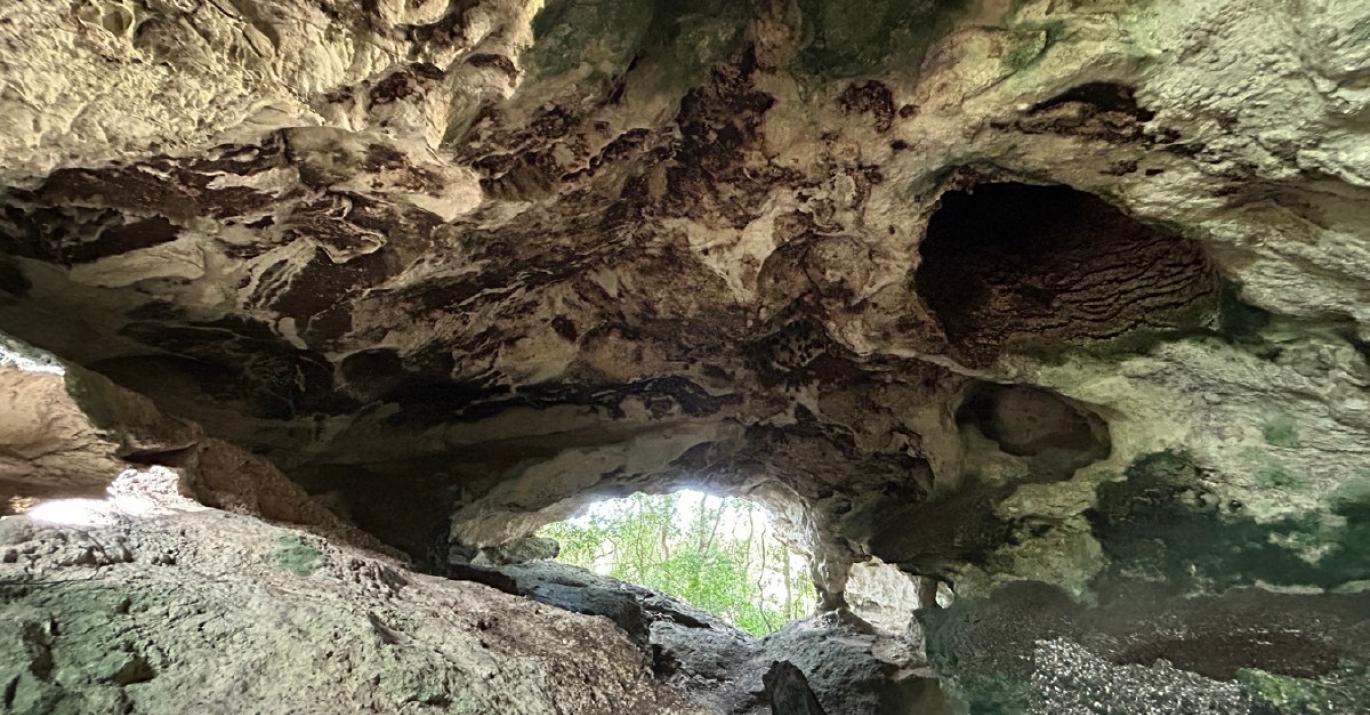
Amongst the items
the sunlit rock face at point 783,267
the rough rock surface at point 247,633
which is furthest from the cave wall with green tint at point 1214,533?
the rough rock surface at point 247,633

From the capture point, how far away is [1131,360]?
3158 mm

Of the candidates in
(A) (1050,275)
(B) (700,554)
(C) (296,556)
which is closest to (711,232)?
(A) (1050,275)

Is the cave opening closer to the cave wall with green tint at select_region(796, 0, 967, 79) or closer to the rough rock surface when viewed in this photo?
the cave wall with green tint at select_region(796, 0, 967, 79)

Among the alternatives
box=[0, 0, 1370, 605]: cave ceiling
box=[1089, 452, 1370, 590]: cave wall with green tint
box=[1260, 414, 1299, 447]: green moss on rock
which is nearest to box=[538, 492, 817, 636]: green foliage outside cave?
box=[0, 0, 1370, 605]: cave ceiling

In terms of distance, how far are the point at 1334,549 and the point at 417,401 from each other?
434 centimetres

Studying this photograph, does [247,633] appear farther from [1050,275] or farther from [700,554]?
[700,554]

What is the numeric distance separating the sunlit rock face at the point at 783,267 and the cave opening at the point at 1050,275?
0.02 m

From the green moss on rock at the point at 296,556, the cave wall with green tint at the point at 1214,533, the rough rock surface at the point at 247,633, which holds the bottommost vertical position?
the rough rock surface at the point at 247,633

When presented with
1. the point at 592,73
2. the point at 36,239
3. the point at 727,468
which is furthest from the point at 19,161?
the point at 727,468

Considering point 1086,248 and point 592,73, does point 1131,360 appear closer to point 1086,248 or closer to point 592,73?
point 1086,248

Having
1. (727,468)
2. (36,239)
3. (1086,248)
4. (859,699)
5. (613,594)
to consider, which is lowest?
(859,699)

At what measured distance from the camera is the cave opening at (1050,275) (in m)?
3.03

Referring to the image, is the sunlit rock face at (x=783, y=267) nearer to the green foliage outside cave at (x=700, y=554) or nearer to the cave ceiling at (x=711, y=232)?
the cave ceiling at (x=711, y=232)

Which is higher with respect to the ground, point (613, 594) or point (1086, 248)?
point (1086, 248)
